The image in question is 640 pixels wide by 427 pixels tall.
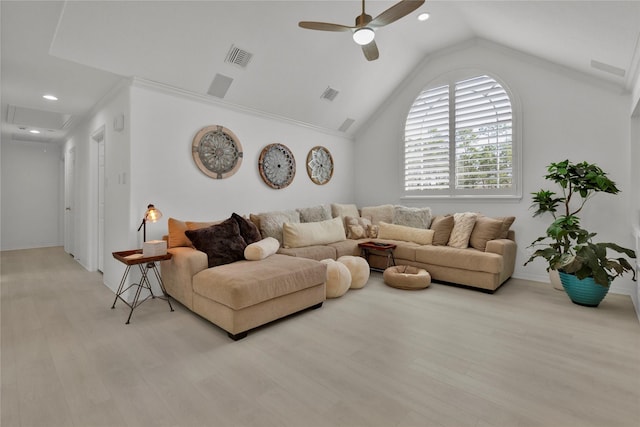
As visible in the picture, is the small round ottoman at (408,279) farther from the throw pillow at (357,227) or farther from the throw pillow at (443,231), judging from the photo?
the throw pillow at (357,227)

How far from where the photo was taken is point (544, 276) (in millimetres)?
4160

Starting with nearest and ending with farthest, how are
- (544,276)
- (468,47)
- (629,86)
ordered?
(629,86) → (544,276) → (468,47)

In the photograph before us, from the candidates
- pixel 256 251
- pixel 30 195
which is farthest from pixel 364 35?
pixel 30 195

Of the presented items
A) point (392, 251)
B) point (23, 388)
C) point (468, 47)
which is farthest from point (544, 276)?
point (23, 388)

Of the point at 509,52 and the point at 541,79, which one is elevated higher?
the point at 509,52

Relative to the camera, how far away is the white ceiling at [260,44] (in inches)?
107

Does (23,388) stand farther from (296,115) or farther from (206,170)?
(296,115)

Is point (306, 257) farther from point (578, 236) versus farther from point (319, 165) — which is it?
point (578, 236)

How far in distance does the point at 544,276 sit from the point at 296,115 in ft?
14.0

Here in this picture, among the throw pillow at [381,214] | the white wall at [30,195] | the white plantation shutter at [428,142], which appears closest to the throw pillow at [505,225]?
the white plantation shutter at [428,142]

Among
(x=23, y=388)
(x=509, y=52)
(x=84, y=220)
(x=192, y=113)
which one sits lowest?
(x=23, y=388)

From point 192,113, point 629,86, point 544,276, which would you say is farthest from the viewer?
point 544,276

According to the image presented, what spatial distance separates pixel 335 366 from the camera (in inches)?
82.7

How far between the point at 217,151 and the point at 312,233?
5.57 ft
